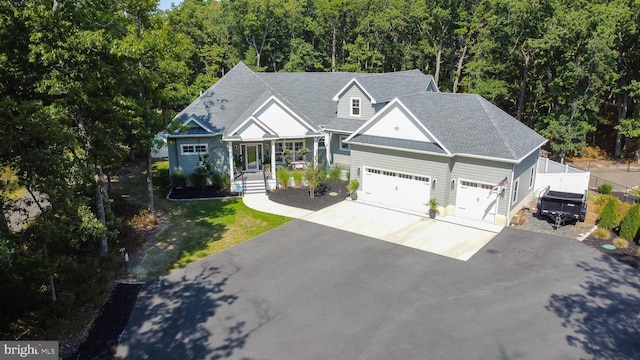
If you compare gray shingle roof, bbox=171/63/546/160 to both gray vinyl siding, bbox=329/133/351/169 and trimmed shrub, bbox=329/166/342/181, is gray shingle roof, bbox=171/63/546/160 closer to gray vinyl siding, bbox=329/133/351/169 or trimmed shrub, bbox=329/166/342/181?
gray vinyl siding, bbox=329/133/351/169

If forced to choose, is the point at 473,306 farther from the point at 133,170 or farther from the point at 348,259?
the point at 133,170

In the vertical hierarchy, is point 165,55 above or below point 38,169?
above

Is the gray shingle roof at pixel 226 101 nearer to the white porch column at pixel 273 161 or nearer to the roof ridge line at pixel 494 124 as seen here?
the white porch column at pixel 273 161

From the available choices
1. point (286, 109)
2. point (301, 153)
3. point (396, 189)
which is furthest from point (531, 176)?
point (286, 109)

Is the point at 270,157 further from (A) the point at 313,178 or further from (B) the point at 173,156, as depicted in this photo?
(B) the point at 173,156

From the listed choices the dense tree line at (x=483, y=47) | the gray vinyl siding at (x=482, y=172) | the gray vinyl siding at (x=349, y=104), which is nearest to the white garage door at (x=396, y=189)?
the gray vinyl siding at (x=482, y=172)

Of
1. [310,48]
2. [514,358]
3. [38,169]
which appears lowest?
[514,358]

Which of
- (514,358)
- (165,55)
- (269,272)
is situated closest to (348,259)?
(269,272)

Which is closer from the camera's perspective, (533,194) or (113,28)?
(113,28)
